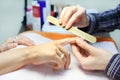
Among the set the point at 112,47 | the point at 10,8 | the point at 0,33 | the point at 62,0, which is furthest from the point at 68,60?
the point at 62,0

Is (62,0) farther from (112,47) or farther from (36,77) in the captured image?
(36,77)

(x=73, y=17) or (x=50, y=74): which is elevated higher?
(x=73, y=17)

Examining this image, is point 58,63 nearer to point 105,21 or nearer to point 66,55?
point 66,55

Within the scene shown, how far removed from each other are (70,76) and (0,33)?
0.57 meters

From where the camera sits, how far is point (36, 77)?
68 centimetres

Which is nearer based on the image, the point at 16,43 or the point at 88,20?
the point at 16,43

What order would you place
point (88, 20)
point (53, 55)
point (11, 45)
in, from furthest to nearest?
point (88, 20)
point (11, 45)
point (53, 55)

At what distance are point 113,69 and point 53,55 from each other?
0.68 feet

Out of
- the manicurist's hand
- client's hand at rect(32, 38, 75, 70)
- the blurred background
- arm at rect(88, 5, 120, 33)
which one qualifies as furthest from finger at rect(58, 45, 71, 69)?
the blurred background

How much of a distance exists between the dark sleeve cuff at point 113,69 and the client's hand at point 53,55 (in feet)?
0.47

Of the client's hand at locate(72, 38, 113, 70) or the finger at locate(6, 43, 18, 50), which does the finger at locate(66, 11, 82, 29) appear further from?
the finger at locate(6, 43, 18, 50)

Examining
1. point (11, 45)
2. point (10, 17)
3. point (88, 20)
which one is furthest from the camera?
point (10, 17)

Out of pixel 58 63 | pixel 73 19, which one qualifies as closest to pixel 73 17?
pixel 73 19

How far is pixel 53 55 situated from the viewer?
70 cm
